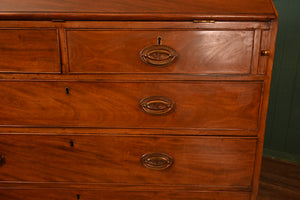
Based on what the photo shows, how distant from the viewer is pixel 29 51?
0.83m

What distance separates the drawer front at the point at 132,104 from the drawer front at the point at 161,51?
0.07 metres

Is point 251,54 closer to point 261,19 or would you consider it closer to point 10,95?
point 261,19

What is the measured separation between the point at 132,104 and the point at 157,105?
4.2 inches

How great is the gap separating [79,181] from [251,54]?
93 cm

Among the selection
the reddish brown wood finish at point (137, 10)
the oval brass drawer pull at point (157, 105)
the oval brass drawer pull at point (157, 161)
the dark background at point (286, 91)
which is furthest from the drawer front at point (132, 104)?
the dark background at point (286, 91)

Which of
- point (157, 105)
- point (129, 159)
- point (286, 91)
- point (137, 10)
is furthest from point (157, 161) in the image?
point (286, 91)

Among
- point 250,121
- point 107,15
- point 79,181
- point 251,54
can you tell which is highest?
point 107,15

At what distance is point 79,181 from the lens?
37.2 inches

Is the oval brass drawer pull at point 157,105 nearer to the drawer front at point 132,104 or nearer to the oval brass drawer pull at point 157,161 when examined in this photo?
the drawer front at point 132,104

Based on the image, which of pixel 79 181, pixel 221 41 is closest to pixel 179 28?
pixel 221 41

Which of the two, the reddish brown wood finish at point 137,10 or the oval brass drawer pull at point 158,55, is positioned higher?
the reddish brown wood finish at point 137,10

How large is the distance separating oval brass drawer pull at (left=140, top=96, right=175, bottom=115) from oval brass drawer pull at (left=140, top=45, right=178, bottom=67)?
0.47 ft

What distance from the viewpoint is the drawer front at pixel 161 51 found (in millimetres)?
800

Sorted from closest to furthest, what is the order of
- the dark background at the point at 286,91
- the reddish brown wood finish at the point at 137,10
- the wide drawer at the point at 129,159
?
the reddish brown wood finish at the point at 137,10
the wide drawer at the point at 129,159
the dark background at the point at 286,91
